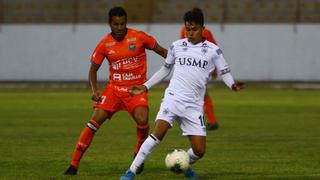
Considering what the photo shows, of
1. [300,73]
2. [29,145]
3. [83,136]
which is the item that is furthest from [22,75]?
[83,136]

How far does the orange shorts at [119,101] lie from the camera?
1271 centimetres

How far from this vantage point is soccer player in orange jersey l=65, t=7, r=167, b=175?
12.6 meters

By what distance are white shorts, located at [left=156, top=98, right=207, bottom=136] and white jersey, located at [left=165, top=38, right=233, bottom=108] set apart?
8cm

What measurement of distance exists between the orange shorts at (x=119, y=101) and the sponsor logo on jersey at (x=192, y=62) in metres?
1.50

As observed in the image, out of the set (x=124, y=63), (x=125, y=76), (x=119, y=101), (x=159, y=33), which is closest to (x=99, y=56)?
(x=124, y=63)

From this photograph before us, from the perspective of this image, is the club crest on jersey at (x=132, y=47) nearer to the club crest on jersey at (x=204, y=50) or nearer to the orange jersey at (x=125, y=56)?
the orange jersey at (x=125, y=56)

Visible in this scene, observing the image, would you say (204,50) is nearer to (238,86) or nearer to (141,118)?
(238,86)

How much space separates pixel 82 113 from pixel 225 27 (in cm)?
1647

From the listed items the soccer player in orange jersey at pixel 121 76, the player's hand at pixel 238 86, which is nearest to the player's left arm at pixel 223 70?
the player's hand at pixel 238 86

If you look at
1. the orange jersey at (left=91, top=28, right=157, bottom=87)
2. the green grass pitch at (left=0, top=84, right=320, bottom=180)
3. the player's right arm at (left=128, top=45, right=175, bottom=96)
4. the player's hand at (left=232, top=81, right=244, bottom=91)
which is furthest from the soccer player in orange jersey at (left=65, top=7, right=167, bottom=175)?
the player's hand at (left=232, top=81, right=244, bottom=91)

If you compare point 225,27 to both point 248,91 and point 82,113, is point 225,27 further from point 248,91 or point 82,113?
point 82,113

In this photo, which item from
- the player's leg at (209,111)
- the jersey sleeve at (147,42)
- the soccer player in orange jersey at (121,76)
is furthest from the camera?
the player's leg at (209,111)

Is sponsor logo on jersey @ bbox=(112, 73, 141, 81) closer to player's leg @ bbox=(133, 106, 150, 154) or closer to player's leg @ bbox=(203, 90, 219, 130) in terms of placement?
player's leg @ bbox=(133, 106, 150, 154)

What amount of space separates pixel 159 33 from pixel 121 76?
28142mm
